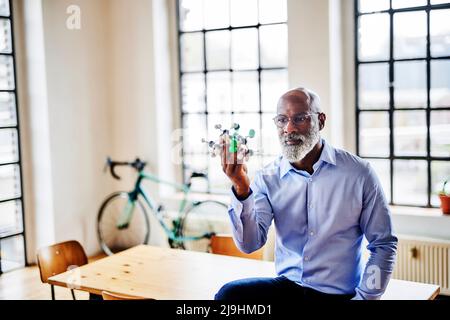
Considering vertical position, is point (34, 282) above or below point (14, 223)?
below

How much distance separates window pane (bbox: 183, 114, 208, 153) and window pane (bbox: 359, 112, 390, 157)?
1.46 meters

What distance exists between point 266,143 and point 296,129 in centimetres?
272

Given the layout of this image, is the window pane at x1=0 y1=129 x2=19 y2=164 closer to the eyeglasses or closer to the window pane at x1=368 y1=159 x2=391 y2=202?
the window pane at x1=368 y1=159 x2=391 y2=202

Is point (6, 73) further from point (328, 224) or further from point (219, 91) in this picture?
point (328, 224)

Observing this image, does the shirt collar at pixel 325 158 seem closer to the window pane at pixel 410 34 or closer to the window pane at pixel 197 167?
the window pane at pixel 410 34

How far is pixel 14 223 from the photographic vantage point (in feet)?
17.2

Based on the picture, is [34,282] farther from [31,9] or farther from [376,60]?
[376,60]

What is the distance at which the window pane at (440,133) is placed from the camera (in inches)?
172

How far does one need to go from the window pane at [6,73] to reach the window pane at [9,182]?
0.69m

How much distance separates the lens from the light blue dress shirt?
2348mm

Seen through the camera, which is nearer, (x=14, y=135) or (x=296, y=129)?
(x=296, y=129)

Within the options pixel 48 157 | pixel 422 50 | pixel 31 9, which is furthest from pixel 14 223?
pixel 422 50
